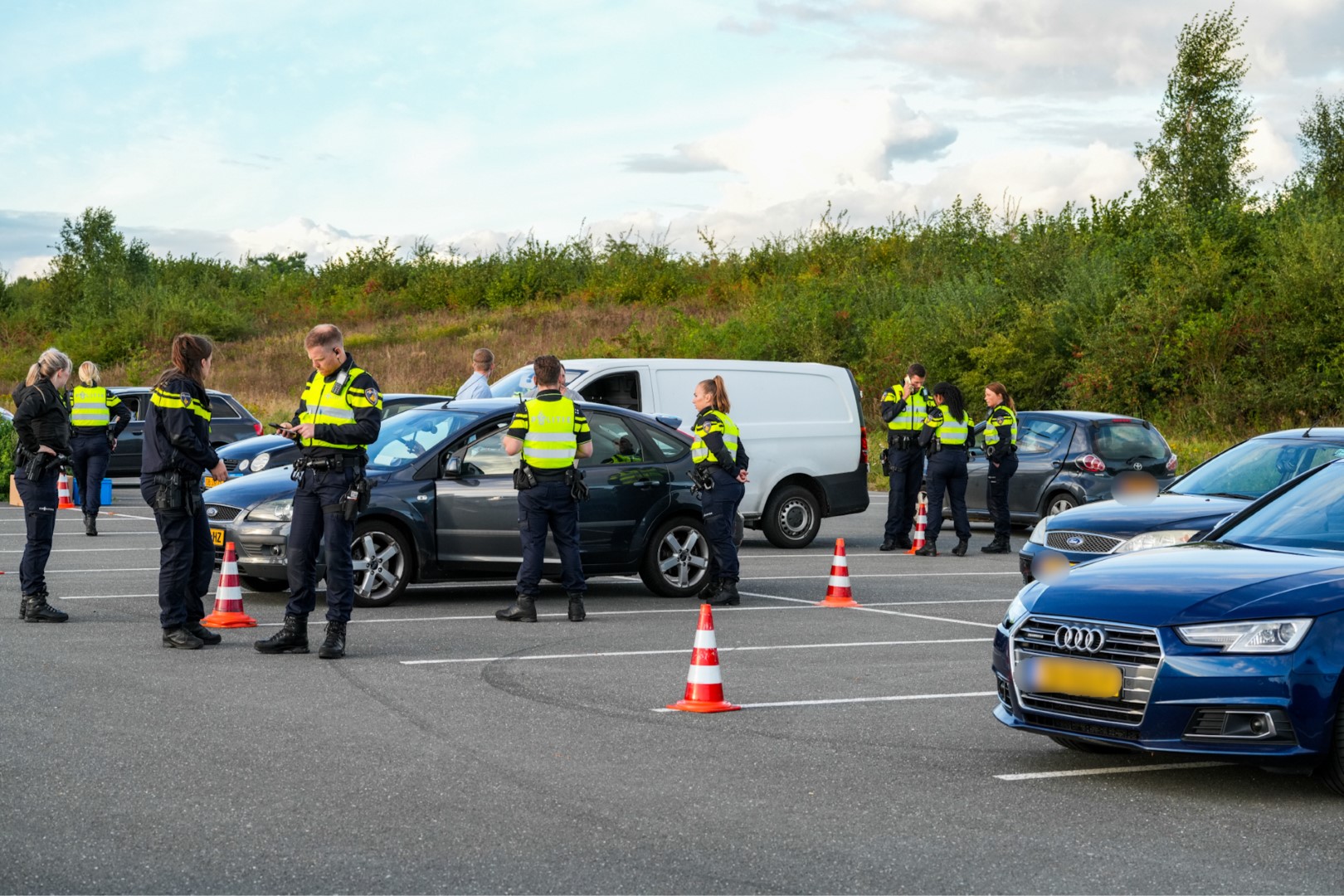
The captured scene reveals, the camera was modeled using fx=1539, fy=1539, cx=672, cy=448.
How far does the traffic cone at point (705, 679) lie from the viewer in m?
7.71

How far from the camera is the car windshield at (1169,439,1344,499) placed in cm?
1178

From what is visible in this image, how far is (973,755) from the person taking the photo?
22.1ft

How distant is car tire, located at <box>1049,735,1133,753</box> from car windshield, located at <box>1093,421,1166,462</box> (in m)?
12.3

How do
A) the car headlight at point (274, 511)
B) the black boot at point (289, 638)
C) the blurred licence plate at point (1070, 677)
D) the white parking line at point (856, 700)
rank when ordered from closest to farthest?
1. the blurred licence plate at point (1070, 677)
2. the white parking line at point (856, 700)
3. the black boot at point (289, 638)
4. the car headlight at point (274, 511)

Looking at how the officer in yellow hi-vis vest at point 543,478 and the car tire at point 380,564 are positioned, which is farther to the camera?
the car tire at point 380,564

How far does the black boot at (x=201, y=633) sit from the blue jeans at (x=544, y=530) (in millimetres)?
2258

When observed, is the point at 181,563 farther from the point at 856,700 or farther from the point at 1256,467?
the point at 1256,467

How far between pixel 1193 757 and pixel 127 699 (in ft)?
16.9

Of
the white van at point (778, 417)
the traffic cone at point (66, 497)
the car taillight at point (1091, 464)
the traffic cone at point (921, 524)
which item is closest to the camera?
the traffic cone at point (921, 524)

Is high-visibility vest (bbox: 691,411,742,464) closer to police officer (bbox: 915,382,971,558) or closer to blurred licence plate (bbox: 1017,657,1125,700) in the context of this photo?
police officer (bbox: 915,382,971,558)

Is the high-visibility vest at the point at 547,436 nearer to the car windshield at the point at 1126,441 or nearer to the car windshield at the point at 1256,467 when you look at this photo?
the car windshield at the point at 1256,467

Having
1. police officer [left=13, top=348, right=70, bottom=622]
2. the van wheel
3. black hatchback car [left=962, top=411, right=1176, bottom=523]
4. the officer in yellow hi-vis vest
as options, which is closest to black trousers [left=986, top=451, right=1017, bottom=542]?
black hatchback car [left=962, top=411, right=1176, bottom=523]

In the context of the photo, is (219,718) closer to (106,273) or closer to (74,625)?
(74,625)

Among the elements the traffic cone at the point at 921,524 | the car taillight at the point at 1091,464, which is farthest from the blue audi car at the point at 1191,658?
the car taillight at the point at 1091,464
